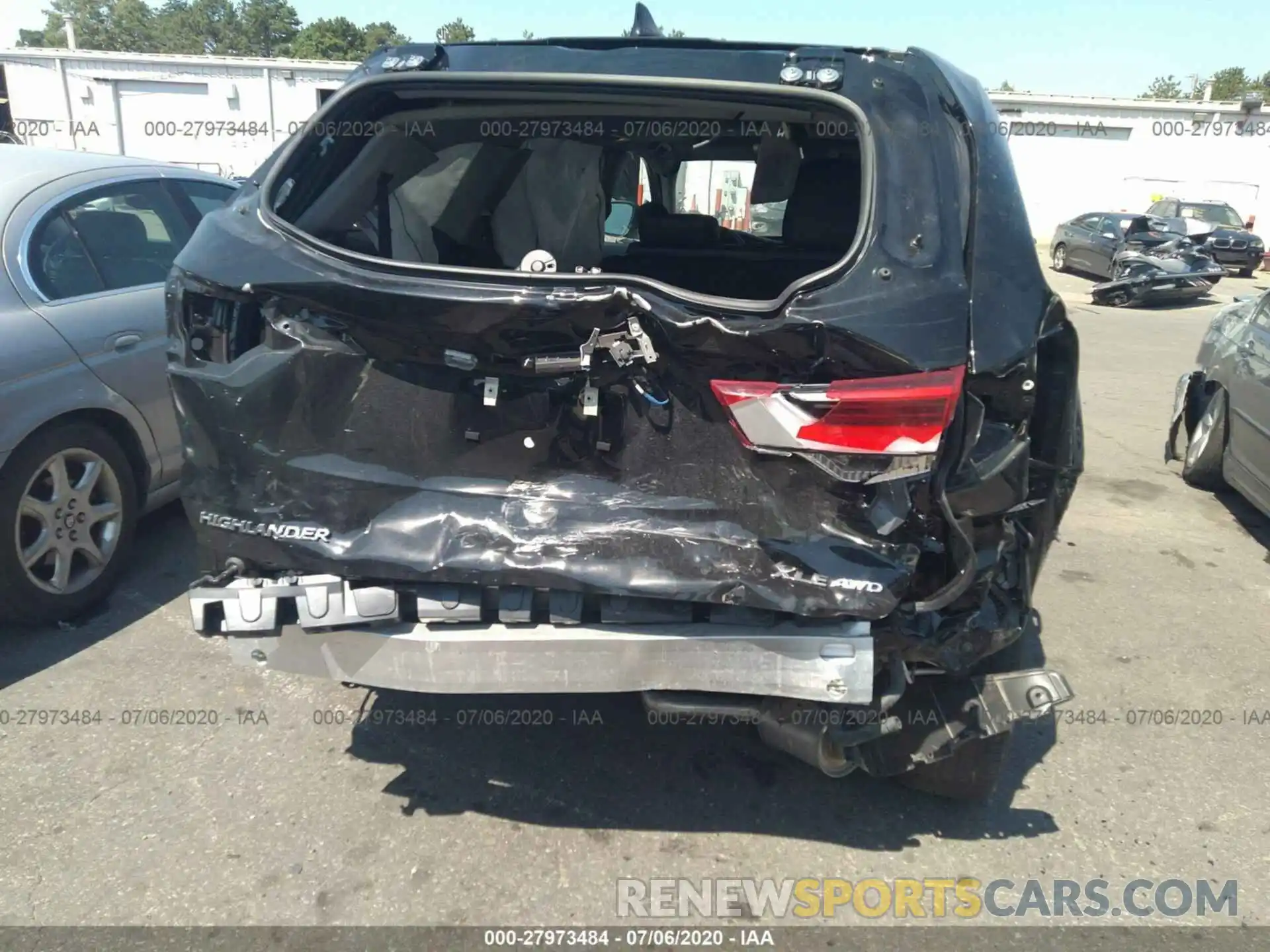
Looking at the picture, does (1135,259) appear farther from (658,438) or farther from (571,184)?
(658,438)

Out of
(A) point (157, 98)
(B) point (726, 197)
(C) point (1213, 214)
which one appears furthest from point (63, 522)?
(A) point (157, 98)

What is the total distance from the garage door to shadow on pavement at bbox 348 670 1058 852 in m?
29.5

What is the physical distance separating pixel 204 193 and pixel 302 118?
950 inches

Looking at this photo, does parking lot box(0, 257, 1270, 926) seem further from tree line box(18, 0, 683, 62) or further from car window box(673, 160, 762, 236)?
tree line box(18, 0, 683, 62)

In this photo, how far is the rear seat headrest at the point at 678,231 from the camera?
4492 mm

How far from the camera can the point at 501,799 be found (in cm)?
286

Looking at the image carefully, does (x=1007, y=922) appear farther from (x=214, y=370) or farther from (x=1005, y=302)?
(x=214, y=370)

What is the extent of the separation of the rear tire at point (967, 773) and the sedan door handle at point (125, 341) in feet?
11.6

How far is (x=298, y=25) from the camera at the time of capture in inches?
3780

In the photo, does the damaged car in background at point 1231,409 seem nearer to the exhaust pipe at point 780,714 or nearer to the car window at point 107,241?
the exhaust pipe at point 780,714

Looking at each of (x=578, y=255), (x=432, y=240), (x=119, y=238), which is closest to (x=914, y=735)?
(x=578, y=255)

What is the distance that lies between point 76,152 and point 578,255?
2.94 metres

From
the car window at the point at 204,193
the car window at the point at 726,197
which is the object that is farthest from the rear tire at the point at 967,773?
the car window at the point at 204,193

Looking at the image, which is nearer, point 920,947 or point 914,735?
point 920,947
